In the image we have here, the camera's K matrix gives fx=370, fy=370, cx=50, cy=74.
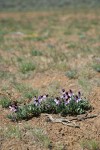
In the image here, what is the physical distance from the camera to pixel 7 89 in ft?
27.1

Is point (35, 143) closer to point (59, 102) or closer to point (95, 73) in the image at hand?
point (59, 102)

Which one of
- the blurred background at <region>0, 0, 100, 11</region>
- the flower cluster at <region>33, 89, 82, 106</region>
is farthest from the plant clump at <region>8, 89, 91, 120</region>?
the blurred background at <region>0, 0, 100, 11</region>

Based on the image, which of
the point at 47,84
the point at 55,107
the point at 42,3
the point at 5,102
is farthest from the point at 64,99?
the point at 42,3

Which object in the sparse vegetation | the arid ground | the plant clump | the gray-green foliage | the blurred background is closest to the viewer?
the sparse vegetation

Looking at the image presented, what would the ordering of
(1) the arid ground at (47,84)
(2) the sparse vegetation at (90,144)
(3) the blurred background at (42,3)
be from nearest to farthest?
(2) the sparse vegetation at (90,144)
(1) the arid ground at (47,84)
(3) the blurred background at (42,3)

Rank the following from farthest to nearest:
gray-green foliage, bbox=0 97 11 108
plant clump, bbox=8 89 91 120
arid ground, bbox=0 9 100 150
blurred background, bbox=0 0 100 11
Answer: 1. blurred background, bbox=0 0 100 11
2. gray-green foliage, bbox=0 97 11 108
3. plant clump, bbox=8 89 91 120
4. arid ground, bbox=0 9 100 150

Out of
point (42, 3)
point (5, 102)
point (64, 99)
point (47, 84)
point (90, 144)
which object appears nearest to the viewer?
point (90, 144)

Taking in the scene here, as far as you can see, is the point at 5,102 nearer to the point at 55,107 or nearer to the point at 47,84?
the point at 55,107

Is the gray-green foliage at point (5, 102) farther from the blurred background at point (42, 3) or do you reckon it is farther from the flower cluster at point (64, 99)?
the blurred background at point (42, 3)

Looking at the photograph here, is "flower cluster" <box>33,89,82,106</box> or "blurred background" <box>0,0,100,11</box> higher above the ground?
"flower cluster" <box>33,89,82,106</box>

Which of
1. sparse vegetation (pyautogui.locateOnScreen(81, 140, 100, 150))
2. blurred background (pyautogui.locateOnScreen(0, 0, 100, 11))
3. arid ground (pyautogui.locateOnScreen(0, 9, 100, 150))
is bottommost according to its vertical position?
blurred background (pyautogui.locateOnScreen(0, 0, 100, 11))

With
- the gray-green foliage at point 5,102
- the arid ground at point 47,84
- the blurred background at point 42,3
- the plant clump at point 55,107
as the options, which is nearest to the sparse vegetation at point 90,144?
the arid ground at point 47,84

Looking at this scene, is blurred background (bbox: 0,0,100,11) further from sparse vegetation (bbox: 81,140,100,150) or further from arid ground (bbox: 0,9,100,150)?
sparse vegetation (bbox: 81,140,100,150)

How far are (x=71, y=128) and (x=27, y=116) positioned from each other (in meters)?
0.89
